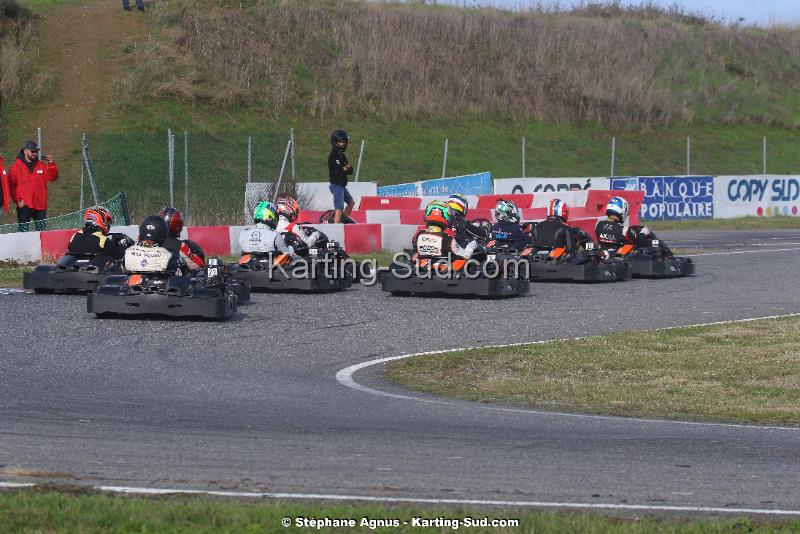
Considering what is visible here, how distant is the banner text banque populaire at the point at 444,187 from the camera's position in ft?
89.4

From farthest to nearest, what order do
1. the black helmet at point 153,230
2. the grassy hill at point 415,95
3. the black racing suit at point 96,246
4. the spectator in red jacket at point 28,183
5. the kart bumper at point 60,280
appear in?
1. the grassy hill at point 415,95
2. the spectator in red jacket at point 28,183
3. the black racing suit at point 96,246
4. the kart bumper at point 60,280
5. the black helmet at point 153,230

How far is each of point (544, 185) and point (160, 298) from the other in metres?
18.1

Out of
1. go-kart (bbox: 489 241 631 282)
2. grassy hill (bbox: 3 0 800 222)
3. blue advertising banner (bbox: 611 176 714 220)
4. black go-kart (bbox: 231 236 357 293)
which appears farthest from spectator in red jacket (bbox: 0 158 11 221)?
blue advertising banner (bbox: 611 176 714 220)

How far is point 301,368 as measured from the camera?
32.3 feet

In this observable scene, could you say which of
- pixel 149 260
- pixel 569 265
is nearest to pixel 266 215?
pixel 149 260

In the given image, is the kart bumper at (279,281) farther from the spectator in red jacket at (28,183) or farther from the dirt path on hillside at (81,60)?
the dirt path on hillside at (81,60)

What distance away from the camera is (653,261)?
17703 millimetres

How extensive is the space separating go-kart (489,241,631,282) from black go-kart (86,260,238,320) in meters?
5.79

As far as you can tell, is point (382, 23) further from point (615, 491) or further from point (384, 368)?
point (615, 491)

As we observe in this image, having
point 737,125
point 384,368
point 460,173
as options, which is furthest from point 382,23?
point 384,368

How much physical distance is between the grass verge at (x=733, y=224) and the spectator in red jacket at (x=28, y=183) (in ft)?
48.1

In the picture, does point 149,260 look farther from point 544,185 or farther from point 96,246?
point 544,185

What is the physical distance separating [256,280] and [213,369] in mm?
5447

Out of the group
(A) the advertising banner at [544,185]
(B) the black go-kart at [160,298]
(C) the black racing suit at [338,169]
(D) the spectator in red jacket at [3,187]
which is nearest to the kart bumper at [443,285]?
(B) the black go-kart at [160,298]
